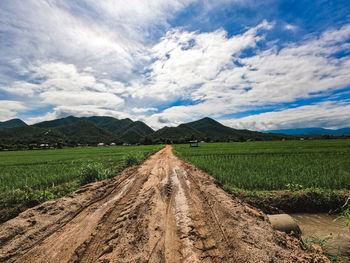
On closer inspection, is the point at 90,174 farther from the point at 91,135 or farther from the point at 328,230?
the point at 91,135

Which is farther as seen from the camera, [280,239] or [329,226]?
[329,226]

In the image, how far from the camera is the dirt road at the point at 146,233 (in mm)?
2633

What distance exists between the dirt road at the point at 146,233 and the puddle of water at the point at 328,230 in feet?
4.10

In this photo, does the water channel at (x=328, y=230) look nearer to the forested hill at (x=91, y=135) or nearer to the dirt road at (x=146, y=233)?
the dirt road at (x=146, y=233)

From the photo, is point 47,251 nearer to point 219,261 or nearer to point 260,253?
point 219,261

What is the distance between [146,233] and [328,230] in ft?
16.6

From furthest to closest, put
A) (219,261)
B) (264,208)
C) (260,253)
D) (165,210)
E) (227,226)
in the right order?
(264,208) < (165,210) < (227,226) < (260,253) < (219,261)

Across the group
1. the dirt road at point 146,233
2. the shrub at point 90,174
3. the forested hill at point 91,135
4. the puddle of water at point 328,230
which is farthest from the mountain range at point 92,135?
the dirt road at point 146,233

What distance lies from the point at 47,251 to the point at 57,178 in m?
6.74

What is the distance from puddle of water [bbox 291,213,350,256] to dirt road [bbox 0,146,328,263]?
125 cm

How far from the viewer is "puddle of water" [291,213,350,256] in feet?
11.3

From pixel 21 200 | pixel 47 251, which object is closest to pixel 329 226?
pixel 47 251

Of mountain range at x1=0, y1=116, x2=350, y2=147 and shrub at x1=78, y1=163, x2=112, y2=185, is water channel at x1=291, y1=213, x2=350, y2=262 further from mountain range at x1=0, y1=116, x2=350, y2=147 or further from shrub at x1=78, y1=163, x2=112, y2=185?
mountain range at x1=0, y1=116, x2=350, y2=147

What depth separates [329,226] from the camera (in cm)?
436
